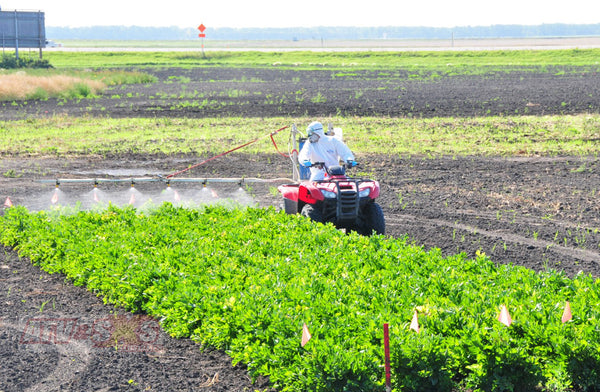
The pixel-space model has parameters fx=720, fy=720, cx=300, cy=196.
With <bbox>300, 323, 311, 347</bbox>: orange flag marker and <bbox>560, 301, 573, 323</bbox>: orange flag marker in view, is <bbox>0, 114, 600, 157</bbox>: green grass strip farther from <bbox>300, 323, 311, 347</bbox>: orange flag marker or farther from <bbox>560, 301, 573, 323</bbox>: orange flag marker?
<bbox>300, 323, 311, 347</bbox>: orange flag marker

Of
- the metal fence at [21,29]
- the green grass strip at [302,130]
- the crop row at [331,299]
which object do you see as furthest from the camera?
the metal fence at [21,29]

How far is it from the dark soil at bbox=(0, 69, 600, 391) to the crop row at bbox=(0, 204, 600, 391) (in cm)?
38

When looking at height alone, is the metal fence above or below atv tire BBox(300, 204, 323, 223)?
above

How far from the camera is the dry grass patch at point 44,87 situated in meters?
36.6

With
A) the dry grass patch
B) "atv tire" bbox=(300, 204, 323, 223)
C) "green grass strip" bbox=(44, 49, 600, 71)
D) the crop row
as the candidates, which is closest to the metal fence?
"green grass strip" bbox=(44, 49, 600, 71)

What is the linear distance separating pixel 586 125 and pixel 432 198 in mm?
12028

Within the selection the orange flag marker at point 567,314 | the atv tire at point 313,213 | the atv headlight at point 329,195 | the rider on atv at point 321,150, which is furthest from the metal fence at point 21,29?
the orange flag marker at point 567,314

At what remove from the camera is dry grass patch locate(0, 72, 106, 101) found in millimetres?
36566

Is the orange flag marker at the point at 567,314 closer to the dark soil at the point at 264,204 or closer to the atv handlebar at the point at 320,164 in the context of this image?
the dark soil at the point at 264,204

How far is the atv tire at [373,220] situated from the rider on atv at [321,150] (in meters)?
0.94

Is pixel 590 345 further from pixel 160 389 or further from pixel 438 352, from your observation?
pixel 160 389

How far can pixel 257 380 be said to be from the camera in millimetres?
6844

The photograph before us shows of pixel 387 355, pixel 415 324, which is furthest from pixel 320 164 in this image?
pixel 387 355

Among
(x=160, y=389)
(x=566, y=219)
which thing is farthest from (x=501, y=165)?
(x=160, y=389)
